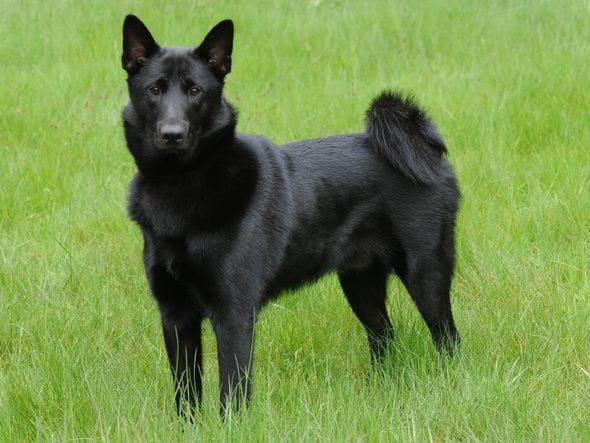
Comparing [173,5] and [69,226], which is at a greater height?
[173,5]

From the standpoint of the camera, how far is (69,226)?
4.84 metres

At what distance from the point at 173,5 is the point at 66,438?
6416 mm

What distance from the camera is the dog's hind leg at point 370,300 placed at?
387 cm

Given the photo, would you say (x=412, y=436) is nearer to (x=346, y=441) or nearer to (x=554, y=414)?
(x=346, y=441)

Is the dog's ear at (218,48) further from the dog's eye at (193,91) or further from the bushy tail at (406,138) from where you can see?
the bushy tail at (406,138)

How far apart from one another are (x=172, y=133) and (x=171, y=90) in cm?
23

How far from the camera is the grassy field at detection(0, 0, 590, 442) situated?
2891mm

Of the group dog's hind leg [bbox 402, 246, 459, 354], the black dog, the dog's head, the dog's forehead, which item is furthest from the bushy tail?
the dog's forehead

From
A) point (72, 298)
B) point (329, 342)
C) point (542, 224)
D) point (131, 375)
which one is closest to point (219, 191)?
point (131, 375)

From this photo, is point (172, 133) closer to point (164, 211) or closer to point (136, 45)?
point (164, 211)

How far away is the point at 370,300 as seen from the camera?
3.88 meters

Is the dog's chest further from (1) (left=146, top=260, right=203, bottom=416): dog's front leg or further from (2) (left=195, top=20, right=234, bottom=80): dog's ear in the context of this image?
(2) (left=195, top=20, right=234, bottom=80): dog's ear

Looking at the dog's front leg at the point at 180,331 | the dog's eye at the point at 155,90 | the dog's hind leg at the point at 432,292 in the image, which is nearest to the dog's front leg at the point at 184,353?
the dog's front leg at the point at 180,331

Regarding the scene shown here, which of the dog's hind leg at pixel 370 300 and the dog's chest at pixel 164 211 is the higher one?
the dog's chest at pixel 164 211
